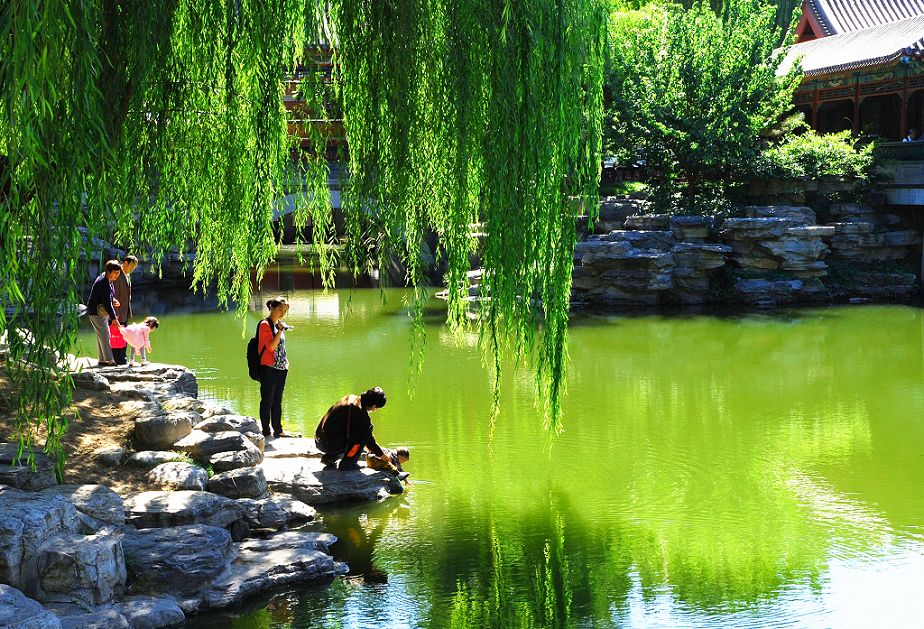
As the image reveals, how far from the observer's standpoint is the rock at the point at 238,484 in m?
7.37

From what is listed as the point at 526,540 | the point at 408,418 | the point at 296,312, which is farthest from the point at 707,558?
the point at 296,312

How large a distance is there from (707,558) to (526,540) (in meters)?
1.20

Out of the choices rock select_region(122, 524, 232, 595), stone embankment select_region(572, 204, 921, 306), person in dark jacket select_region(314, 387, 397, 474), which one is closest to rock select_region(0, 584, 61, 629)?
rock select_region(122, 524, 232, 595)

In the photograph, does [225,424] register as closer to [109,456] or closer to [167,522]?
[109,456]

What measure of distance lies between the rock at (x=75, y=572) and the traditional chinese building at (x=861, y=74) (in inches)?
813

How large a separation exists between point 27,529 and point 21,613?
0.80 meters

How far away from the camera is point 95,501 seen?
249 inches

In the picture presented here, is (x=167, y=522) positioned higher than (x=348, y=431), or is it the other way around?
(x=348, y=431)

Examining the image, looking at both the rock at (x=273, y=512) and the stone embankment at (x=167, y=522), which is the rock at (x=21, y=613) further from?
the rock at (x=273, y=512)

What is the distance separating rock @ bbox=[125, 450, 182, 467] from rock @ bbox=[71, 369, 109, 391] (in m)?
1.20

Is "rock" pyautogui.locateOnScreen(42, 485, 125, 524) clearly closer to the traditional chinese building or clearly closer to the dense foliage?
the dense foliage

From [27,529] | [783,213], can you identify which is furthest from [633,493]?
[783,213]

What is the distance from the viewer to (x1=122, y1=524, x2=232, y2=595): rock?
594 centimetres

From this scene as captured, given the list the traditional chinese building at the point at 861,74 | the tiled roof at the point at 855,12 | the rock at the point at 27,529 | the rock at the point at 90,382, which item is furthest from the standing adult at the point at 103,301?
the tiled roof at the point at 855,12
